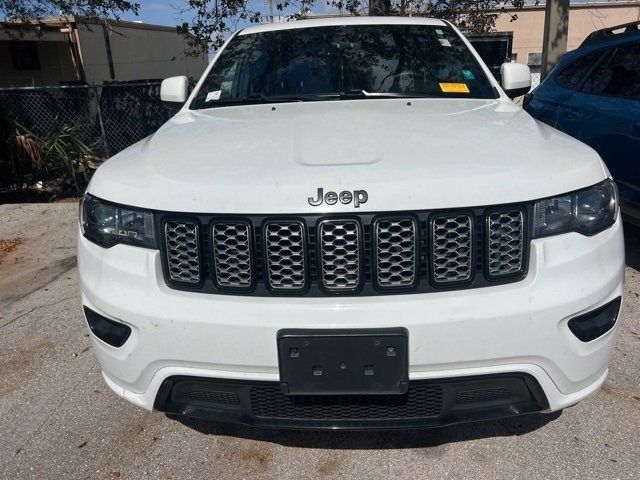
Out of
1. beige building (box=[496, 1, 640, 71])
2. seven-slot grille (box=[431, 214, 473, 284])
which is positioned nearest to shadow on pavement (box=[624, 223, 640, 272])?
seven-slot grille (box=[431, 214, 473, 284])

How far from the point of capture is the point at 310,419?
76.9 inches

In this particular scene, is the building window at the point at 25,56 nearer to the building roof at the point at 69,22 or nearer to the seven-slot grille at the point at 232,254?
the building roof at the point at 69,22

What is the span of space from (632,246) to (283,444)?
11.9ft

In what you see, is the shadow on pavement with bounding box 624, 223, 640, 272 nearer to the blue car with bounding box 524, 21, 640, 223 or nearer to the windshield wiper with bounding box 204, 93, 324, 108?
the blue car with bounding box 524, 21, 640, 223

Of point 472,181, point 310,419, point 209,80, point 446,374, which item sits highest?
point 209,80

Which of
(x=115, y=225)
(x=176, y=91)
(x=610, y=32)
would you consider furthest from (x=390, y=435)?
(x=610, y=32)

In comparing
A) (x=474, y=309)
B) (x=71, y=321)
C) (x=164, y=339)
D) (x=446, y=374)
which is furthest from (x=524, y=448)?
(x=71, y=321)

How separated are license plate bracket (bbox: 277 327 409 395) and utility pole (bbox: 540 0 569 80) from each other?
7.74m

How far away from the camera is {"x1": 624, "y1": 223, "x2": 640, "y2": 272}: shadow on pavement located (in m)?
4.27

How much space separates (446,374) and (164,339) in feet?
3.13

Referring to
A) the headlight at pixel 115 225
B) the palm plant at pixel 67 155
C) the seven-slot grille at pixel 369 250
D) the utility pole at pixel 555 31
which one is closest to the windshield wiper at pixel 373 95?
the seven-slot grille at pixel 369 250

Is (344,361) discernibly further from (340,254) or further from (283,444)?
(283,444)

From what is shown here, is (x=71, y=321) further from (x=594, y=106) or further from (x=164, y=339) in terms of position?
(x=594, y=106)

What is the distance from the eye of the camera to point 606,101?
4312 mm
